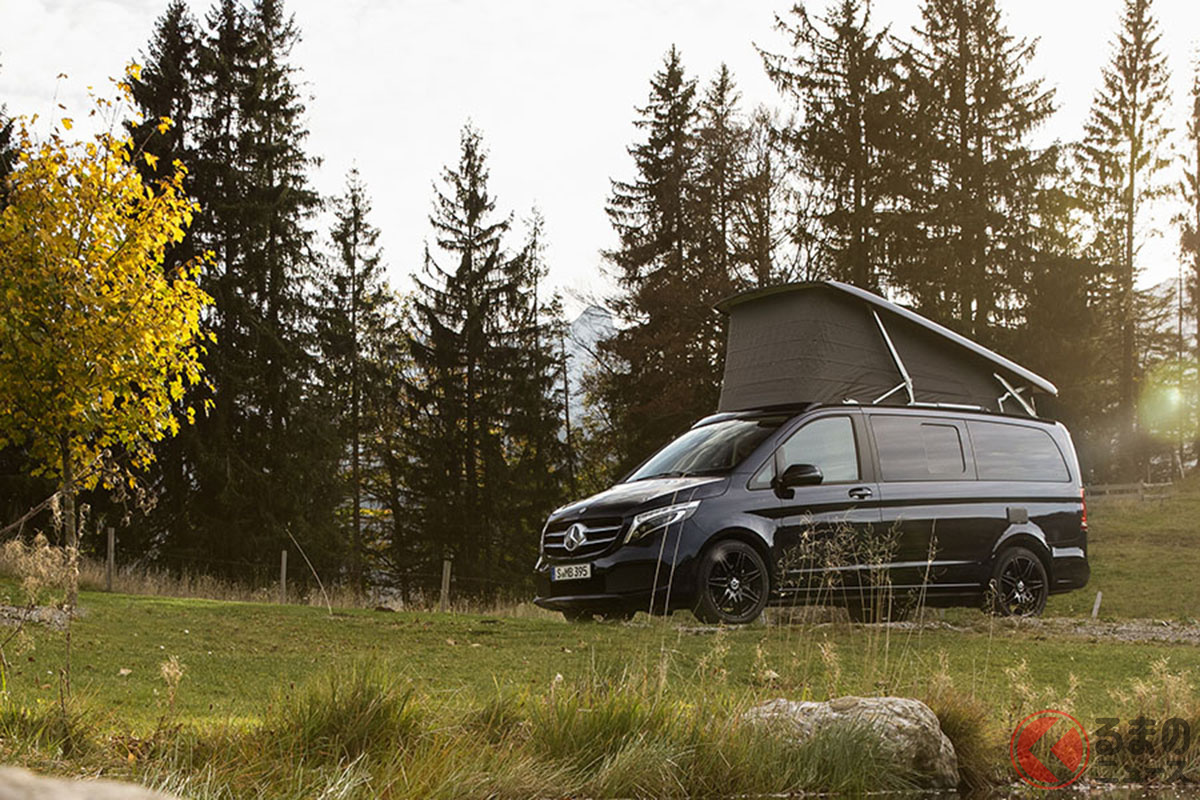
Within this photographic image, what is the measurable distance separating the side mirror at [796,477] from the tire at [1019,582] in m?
2.50

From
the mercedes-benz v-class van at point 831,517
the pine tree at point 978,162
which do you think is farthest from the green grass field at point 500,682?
the pine tree at point 978,162

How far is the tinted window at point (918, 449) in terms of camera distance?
10.8 meters

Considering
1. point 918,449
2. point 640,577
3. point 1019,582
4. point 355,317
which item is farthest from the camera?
point 355,317

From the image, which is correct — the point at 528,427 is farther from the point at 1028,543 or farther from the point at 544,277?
the point at 1028,543

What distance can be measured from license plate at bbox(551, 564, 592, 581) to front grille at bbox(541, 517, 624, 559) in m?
0.08

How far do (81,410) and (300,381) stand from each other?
1928 cm

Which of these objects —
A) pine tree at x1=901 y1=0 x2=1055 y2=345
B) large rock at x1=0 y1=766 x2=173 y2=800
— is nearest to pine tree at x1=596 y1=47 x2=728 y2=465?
pine tree at x1=901 y1=0 x2=1055 y2=345

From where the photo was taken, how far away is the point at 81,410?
1201cm

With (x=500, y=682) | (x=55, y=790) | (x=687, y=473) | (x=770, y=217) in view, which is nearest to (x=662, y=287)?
(x=770, y=217)

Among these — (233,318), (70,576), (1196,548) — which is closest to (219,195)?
(233,318)

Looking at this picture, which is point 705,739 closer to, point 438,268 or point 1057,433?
point 1057,433

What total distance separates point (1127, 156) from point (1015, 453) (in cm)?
3504

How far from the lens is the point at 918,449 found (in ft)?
36.1

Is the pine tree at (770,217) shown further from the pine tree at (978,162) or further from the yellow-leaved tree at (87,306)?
the yellow-leaved tree at (87,306)
